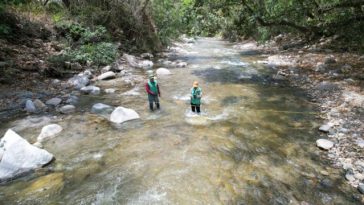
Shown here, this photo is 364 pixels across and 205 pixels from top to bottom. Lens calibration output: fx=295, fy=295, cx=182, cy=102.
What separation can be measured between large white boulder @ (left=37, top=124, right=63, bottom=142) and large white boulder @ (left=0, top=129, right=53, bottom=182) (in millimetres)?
1169

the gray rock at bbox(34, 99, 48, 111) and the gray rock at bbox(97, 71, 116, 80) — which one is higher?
the gray rock at bbox(97, 71, 116, 80)

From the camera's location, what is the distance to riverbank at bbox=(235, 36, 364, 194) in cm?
628

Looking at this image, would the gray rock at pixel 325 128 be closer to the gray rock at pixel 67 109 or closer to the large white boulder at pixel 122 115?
the large white boulder at pixel 122 115

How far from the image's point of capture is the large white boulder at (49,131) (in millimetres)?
7159

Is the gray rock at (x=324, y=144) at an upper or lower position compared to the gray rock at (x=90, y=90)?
lower

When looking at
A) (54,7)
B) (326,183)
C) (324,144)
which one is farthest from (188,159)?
(54,7)

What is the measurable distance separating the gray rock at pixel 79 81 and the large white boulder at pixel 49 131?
4.28 metres

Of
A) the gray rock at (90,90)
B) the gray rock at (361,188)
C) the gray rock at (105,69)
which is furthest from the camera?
the gray rock at (105,69)

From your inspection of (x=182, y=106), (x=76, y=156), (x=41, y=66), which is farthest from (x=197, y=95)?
(x=41, y=66)

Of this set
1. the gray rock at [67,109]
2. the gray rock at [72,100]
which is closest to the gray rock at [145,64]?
the gray rock at [72,100]

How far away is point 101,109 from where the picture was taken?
9.17 meters

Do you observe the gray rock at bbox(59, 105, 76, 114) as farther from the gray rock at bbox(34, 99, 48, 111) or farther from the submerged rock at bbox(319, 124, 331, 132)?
the submerged rock at bbox(319, 124, 331, 132)

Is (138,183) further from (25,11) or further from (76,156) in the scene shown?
(25,11)

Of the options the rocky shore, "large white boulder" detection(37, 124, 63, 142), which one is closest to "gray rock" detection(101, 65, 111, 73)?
the rocky shore
